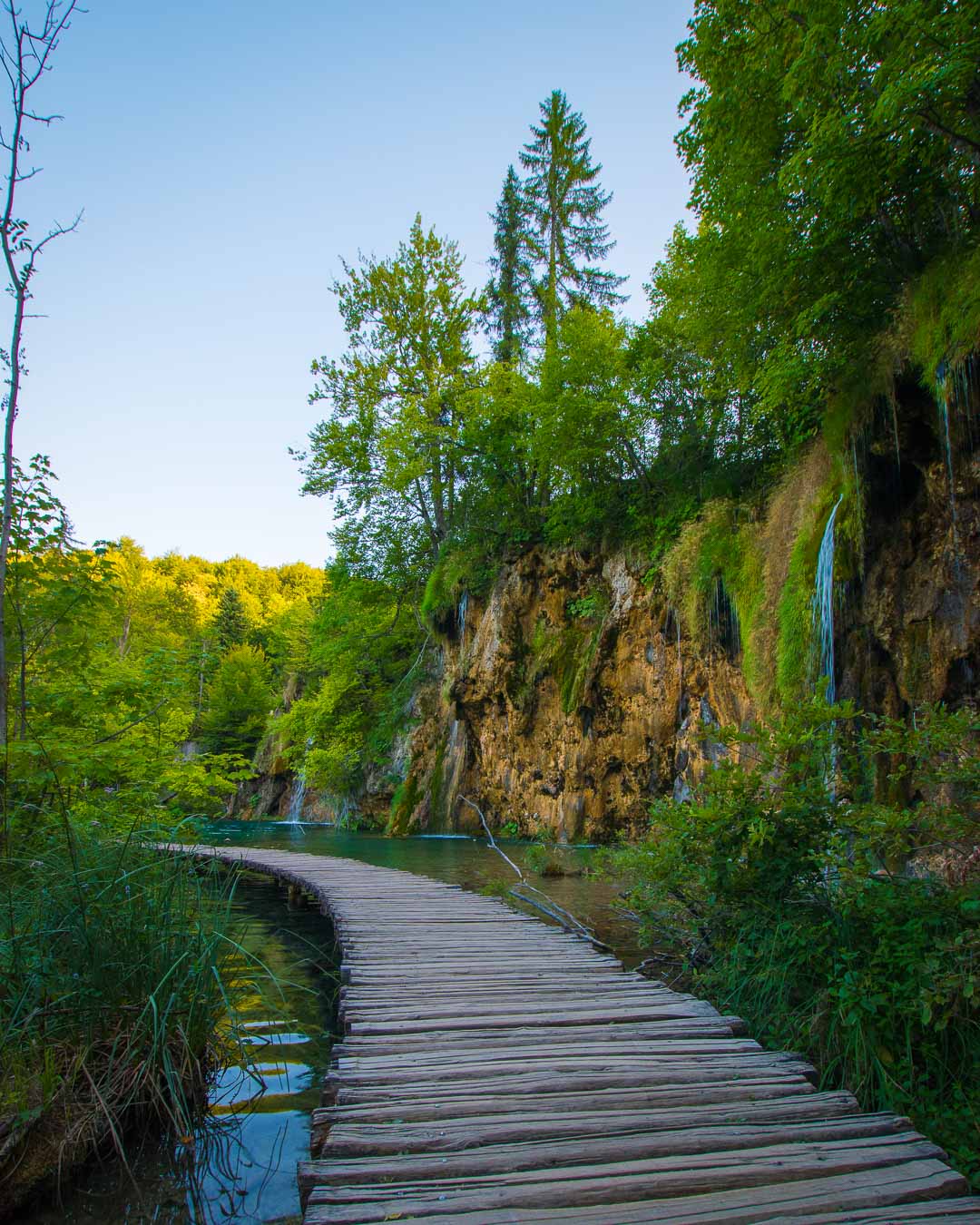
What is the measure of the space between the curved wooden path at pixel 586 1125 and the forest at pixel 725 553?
0.54 m

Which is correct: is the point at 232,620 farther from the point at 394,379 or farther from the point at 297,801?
the point at 394,379

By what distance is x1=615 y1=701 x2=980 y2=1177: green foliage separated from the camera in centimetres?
283

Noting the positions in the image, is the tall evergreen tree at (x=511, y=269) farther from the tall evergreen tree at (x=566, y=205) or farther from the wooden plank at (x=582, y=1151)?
the wooden plank at (x=582, y=1151)

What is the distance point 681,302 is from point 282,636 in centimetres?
2798

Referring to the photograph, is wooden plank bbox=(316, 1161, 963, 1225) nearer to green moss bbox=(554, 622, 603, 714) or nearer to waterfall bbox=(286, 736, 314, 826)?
green moss bbox=(554, 622, 603, 714)

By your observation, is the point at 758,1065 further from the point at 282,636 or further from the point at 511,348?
the point at 282,636

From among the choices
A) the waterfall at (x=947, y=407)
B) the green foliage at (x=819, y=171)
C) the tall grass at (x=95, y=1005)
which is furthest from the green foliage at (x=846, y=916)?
the green foliage at (x=819, y=171)

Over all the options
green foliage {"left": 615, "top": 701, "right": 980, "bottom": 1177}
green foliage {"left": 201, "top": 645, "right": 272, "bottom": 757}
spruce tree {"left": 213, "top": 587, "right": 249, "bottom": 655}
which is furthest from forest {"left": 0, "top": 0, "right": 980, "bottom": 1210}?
spruce tree {"left": 213, "top": 587, "right": 249, "bottom": 655}

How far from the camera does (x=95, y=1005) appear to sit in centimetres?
300

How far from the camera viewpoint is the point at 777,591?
1039cm

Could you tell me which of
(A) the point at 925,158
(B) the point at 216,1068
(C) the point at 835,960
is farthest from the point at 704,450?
(B) the point at 216,1068

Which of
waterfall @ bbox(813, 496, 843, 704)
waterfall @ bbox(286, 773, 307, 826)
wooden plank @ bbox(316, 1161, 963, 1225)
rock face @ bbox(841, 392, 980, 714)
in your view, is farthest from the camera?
waterfall @ bbox(286, 773, 307, 826)

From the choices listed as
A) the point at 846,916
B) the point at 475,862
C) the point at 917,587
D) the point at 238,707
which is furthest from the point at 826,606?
the point at 238,707

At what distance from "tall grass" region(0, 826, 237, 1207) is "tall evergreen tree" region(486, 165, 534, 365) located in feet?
83.6
